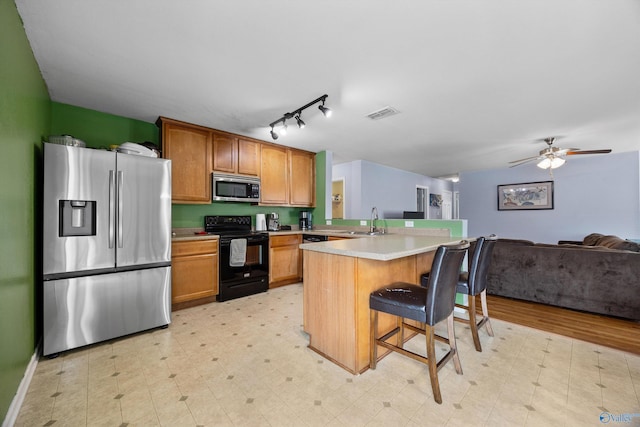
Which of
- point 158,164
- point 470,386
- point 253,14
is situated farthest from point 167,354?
point 253,14

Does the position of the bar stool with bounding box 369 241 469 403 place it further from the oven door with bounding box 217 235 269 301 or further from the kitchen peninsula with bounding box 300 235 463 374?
the oven door with bounding box 217 235 269 301

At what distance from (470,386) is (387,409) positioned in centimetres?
65

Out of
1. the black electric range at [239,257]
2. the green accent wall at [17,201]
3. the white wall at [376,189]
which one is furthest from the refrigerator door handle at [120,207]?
the white wall at [376,189]

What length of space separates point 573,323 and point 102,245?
4.74 m

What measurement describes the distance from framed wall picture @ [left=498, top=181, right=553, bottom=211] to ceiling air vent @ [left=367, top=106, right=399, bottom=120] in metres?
5.25

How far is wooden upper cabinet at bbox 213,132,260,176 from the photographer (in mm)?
3654

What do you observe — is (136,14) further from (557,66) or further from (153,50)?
(557,66)

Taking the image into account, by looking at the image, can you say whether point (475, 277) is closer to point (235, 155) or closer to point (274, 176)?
point (274, 176)

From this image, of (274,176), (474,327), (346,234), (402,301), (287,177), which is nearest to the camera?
(402,301)

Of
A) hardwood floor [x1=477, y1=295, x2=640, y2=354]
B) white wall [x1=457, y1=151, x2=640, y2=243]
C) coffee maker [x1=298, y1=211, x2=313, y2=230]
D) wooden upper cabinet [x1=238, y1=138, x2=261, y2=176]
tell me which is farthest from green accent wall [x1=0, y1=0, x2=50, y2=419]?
white wall [x1=457, y1=151, x2=640, y2=243]

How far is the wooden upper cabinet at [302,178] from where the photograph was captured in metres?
4.56

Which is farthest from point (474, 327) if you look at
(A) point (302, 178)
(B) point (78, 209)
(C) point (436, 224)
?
(B) point (78, 209)

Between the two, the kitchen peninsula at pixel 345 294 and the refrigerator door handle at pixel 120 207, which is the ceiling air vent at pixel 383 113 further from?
the refrigerator door handle at pixel 120 207

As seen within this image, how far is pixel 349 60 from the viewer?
2.01 m
